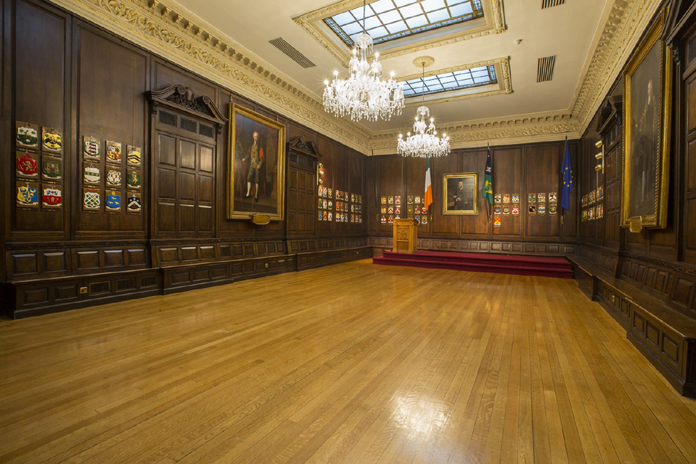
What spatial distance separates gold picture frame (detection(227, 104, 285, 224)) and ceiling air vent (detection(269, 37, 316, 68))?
1600mm

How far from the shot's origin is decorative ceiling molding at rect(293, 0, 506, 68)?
6.41m

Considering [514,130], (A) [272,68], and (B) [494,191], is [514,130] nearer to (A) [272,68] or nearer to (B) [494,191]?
(B) [494,191]

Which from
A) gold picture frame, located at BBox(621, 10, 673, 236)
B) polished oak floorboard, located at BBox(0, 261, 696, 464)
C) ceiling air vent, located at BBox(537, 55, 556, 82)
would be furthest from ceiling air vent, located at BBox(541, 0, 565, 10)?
polished oak floorboard, located at BBox(0, 261, 696, 464)

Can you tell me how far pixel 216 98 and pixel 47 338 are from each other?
224 inches

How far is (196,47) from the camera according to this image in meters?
7.02

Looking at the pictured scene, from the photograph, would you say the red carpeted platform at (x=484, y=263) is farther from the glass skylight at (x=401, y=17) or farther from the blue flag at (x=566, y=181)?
the glass skylight at (x=401, y=17)

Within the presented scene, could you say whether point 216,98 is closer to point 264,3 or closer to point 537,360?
point 264,3

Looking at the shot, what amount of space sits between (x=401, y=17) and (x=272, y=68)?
351 cm

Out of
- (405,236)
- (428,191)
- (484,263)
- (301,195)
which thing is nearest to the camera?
(484,263)

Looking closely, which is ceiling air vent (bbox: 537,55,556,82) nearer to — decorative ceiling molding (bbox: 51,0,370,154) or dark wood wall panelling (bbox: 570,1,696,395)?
dark wood wall panelling (bbox: 570,1,696,395)

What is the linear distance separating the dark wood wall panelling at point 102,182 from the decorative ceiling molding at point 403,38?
2.43m

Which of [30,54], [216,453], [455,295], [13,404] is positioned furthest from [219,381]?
[30,54]

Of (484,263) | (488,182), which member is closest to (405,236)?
(484,263)

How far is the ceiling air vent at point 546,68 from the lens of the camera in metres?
8.12
